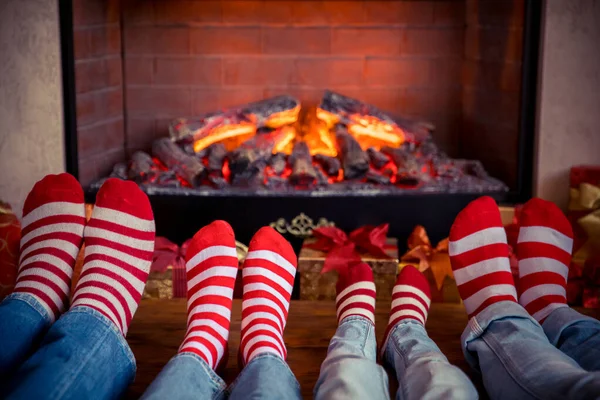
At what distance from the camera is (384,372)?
41.7 inches

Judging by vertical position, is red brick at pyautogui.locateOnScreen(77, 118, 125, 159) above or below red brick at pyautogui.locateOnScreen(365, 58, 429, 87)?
below

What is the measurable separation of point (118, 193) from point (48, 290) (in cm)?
23

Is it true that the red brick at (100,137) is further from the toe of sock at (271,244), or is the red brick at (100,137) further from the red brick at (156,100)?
the toe of sock at (271,244)

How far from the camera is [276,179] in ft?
6.12

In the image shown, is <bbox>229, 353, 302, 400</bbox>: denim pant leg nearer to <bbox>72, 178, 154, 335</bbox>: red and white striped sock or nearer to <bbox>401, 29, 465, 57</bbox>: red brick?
<bbox>72, 178, 154, 335</bbox>: red and white striped sock

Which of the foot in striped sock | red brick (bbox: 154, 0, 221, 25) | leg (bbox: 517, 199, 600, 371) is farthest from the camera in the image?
red brick (bbox: 154, 0, 221, 25)

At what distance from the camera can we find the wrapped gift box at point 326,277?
1.67 meters

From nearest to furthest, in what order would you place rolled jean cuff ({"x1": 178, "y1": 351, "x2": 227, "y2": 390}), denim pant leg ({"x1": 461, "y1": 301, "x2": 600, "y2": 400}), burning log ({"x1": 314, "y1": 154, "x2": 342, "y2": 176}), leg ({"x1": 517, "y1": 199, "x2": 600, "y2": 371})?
denim pant leg ({"x1": 461, "y1": 301, "x2": 600, "y2": 400}) → rolled jean cuff ({"x1": 178, "y1": 351, "x2": 227, "y2": 390}) → leg ({"x1": 517, "y1": 199, "x2": 600, "y2": 371}) → burning log ({"x1": 314, "y1": 154, "x2": 342, "y2": 176})

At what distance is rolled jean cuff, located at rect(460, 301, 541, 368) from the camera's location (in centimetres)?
118

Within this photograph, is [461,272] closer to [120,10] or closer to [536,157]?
[536,157]

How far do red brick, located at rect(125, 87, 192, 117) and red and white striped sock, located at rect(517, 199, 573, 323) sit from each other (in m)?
1.02

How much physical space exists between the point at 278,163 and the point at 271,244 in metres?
0.57

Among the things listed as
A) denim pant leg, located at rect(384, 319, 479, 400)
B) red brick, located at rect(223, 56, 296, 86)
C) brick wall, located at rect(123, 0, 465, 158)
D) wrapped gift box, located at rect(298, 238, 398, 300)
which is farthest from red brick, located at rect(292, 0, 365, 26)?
denim pant leg, located at rect(384, 319, 479, 400)

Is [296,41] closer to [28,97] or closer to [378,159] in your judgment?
[378,159]
